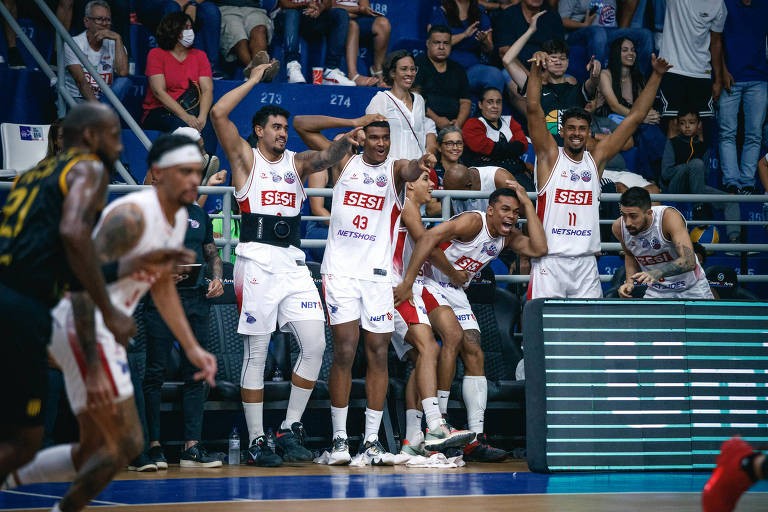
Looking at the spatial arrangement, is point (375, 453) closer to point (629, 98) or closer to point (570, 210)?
point (570, 210)

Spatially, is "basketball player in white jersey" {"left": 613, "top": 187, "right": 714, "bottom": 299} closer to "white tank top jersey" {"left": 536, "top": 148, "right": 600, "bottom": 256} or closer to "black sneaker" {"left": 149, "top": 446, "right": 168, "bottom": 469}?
"white tank top jersey" {"left": 536, "top": 148, "right": 600, "bottom": 256}

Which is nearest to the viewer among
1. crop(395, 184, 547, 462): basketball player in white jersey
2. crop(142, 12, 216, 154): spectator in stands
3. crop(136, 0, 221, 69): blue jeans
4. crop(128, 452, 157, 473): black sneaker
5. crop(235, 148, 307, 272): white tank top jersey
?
crop(128, 452, 157, 473): black sneaker

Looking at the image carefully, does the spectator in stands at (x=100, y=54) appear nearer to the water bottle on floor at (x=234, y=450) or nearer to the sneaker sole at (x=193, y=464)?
the water bottle on floor at (x=234, y=450)

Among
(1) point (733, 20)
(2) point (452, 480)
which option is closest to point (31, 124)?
(2) point (452, 480)

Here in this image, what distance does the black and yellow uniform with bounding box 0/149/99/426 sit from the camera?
4.45 meters

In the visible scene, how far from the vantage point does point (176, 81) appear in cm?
1102

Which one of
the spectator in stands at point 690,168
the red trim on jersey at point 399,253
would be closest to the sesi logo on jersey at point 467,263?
the red trim on jersey at point 399,253

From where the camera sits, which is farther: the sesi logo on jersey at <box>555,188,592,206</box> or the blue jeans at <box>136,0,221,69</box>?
the blue jeans at <box>136,0,221,69</box>

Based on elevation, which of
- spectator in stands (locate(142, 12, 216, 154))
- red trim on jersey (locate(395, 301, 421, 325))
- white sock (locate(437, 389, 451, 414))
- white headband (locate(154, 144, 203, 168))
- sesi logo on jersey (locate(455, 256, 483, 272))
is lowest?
white sock (locate(437, 389, 451, 414))

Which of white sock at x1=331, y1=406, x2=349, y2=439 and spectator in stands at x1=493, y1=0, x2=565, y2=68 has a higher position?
spectator in stands at x1=493, y1=0, x2=565, y2=68

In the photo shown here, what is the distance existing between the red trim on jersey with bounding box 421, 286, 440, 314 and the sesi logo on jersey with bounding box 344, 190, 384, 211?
0.94 meters

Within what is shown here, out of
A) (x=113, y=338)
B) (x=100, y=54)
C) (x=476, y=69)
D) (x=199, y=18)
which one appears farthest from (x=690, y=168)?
(x=113, y=338)

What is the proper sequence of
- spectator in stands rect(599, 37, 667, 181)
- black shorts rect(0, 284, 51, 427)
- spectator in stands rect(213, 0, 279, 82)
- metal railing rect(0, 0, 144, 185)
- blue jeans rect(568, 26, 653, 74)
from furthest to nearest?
blue jeans rect(568, 26, 653, 74) < spectator in stands rect(599, 37, 667, 181) < spectator in stands rect(213, 0, 279, 82) < metal railing rect(0, 0, 144, 185) < black shorts rect(0, 284, 51, 427)

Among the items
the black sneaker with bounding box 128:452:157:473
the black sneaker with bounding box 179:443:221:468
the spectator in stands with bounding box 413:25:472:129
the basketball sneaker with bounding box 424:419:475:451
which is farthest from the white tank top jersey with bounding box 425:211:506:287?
the black sneaker with bounding box 128:452:157:473
